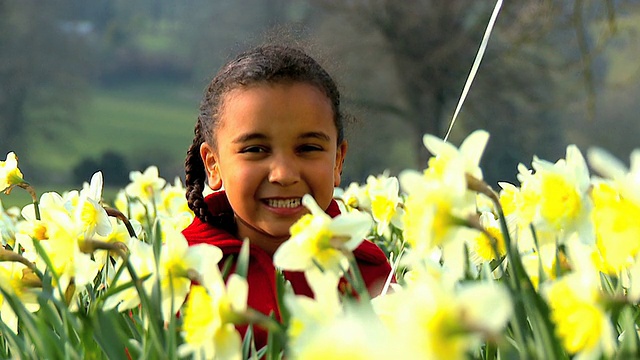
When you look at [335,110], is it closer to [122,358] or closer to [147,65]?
[122,358]

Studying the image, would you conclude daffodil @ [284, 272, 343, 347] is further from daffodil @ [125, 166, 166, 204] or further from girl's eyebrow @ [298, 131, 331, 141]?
daffodil @ [125, 166, 166, 204]

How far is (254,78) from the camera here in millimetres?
1815

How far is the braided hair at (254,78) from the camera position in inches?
71.7

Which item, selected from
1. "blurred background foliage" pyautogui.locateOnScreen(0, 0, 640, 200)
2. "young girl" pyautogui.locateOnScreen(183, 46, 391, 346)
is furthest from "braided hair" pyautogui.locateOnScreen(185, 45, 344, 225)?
"blurred background foliage" pyautogui.locateOnScreen(0, 0, 640, 200)

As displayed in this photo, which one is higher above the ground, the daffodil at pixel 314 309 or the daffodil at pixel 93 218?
the daffodil at pixel 93 218

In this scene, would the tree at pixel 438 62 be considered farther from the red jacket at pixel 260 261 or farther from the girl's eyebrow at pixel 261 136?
the girl's eyebrow at pixel 261 136

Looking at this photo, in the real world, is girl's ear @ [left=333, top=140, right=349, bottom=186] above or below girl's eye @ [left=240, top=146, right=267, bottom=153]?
above

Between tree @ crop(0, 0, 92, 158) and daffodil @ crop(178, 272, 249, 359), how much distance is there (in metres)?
22.4

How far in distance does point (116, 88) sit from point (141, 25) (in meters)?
3.02

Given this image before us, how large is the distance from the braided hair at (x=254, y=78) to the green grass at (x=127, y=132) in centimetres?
2315

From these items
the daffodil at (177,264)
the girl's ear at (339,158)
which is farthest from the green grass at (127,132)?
the daffodil at (177,264)

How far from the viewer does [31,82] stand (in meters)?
24.5

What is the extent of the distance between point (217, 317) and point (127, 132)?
29.3 metres

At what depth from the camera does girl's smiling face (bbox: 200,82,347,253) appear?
1.73 m
